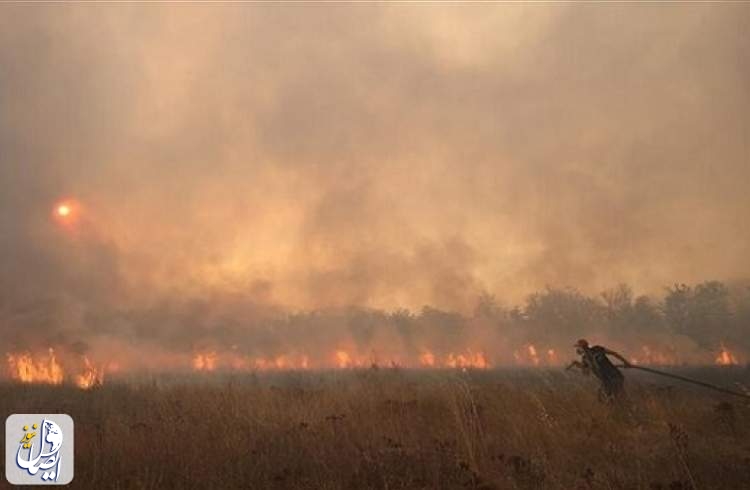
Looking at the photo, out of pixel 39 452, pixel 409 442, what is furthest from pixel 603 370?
pixel 39 452

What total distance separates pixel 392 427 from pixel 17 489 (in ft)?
18.8

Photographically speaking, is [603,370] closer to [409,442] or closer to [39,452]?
[409,442]

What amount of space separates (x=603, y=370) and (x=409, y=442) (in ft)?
23.1

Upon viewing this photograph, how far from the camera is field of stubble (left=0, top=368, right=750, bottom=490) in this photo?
6.88 meters

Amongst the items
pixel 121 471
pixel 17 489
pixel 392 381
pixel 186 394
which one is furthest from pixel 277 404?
pixel 17 489

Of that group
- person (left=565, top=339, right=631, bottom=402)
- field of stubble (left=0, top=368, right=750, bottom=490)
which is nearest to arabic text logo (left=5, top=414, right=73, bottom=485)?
field of stubble (left=0, top=368, right=750, bottom=490)

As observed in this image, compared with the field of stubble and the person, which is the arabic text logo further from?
the person

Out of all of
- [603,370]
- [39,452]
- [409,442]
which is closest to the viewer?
[39,452]

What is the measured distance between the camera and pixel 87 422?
1198 cm

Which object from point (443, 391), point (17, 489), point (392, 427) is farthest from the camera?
point (443, 391)

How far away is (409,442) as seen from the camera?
8.62 m

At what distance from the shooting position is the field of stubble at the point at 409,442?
6875 millimetres

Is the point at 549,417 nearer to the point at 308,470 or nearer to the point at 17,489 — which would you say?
the point at 308,470

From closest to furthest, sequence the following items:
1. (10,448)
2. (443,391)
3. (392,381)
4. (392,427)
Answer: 1. (10,448)
2. (392,427)
3. (443,391)
4. (392,381)
